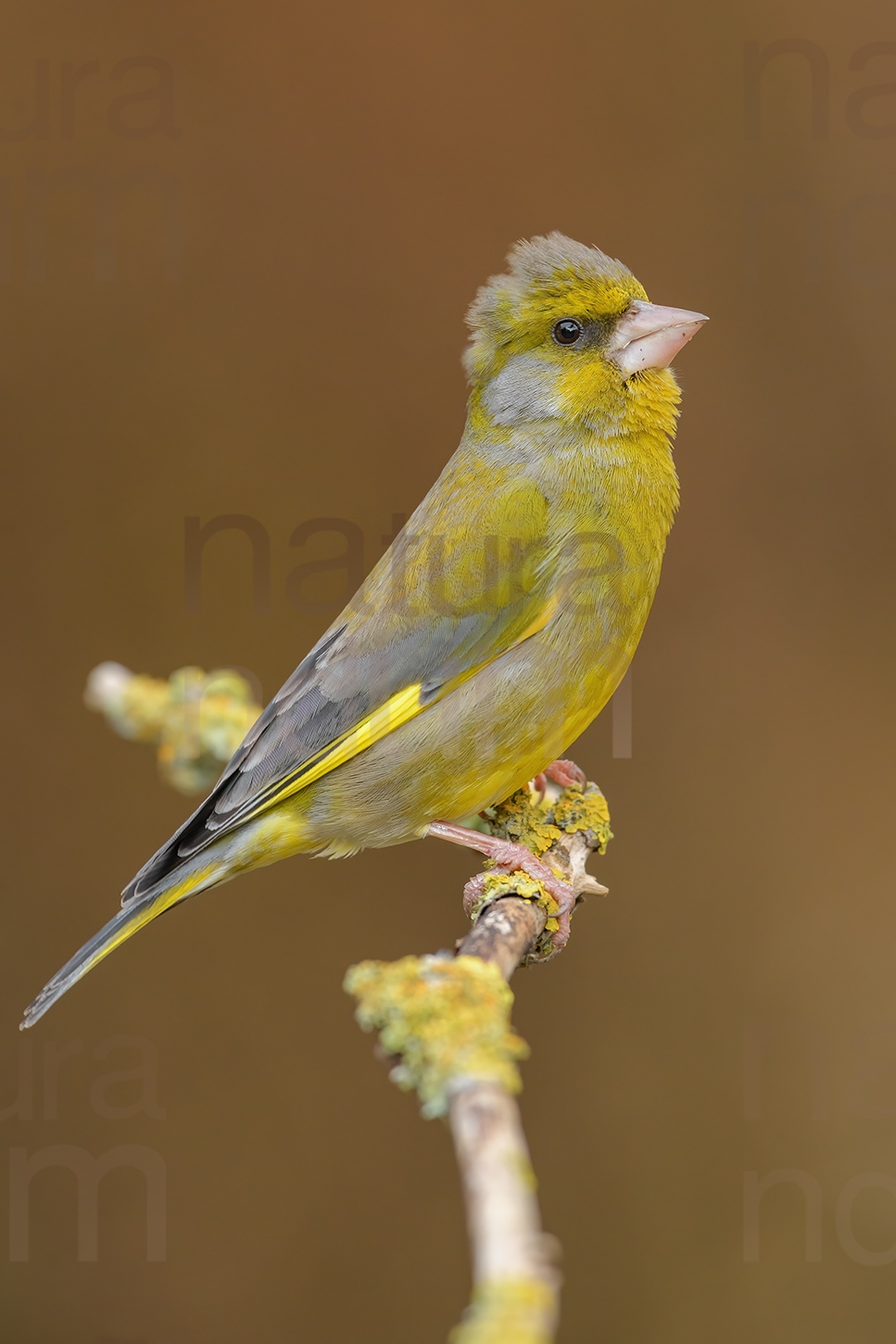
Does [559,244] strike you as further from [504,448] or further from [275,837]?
[275,837]

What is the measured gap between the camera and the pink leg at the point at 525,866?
2.43 meters

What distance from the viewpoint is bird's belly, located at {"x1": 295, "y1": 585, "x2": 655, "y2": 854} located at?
8.27 feet

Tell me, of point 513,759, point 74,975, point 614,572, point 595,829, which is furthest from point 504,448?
point 74,975

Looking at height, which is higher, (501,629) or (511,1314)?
(501,629)

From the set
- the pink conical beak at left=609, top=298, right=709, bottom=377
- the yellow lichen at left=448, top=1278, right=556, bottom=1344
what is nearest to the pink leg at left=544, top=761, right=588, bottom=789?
the pink conical beak at left=609, top=298, right=709, bottom=377

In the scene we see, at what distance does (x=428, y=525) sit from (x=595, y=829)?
2.63ft

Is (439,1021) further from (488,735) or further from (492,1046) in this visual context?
(488,735)

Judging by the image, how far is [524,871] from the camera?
2434 millimetres

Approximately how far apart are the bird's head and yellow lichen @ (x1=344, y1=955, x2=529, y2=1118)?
1.43 m

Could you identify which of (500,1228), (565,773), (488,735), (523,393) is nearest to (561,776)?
(565,773)

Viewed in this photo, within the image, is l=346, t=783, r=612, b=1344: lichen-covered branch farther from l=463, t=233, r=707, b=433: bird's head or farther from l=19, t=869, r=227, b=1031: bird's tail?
l=463, t=233, r=707, b=433: bird's head

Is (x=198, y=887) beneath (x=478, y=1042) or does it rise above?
above

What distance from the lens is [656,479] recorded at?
2.68 metres

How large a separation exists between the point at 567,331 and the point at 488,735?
3.14 ft
